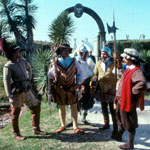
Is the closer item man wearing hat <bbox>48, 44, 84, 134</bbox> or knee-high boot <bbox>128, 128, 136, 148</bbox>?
knee-high boot <bbox>128, 128, 136, 148</bbox>

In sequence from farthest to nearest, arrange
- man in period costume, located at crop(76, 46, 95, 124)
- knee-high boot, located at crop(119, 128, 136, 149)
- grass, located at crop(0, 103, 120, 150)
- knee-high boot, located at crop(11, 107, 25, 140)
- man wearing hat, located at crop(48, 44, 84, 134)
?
man in period costume, located at crop(76, 46, 95, 124), man wearing hat, located at crop(48, 44, 84, 134), knee-high boot, located at crop(11, 107, 25, 140), grass, located at crop(0, 103, 120, 150), knee-high boot, located at crop(119, 128, 136, 149)

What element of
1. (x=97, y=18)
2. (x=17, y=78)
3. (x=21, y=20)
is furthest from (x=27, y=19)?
(x=17, y=78)

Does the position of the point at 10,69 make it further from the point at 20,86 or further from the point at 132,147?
the point at 132,147

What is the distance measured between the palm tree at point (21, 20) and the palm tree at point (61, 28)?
3.61 feet

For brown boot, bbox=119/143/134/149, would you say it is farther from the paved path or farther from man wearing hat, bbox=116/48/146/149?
the paved path

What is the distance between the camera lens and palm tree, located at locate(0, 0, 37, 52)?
312 inches

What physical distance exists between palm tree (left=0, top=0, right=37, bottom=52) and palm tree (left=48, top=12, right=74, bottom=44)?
110cm

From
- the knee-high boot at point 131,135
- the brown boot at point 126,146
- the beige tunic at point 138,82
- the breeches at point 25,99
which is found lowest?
the brown boot at point 126,146

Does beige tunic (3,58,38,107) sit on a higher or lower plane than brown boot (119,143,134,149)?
higher

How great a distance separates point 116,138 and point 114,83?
3.34 feet

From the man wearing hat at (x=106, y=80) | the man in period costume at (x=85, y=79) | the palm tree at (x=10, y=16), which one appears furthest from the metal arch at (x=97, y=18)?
the man wearing hat at (x=106, y=80)

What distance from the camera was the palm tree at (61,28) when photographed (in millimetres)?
7246

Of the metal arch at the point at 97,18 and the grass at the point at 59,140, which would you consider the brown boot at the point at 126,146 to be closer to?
the grass at the point at 59,140

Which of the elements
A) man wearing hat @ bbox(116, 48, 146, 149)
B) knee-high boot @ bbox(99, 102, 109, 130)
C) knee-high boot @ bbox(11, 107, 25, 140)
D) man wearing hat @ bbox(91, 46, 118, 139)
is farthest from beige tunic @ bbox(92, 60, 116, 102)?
→ knee-high boot @ bbox(11, 107, 25, 140)
